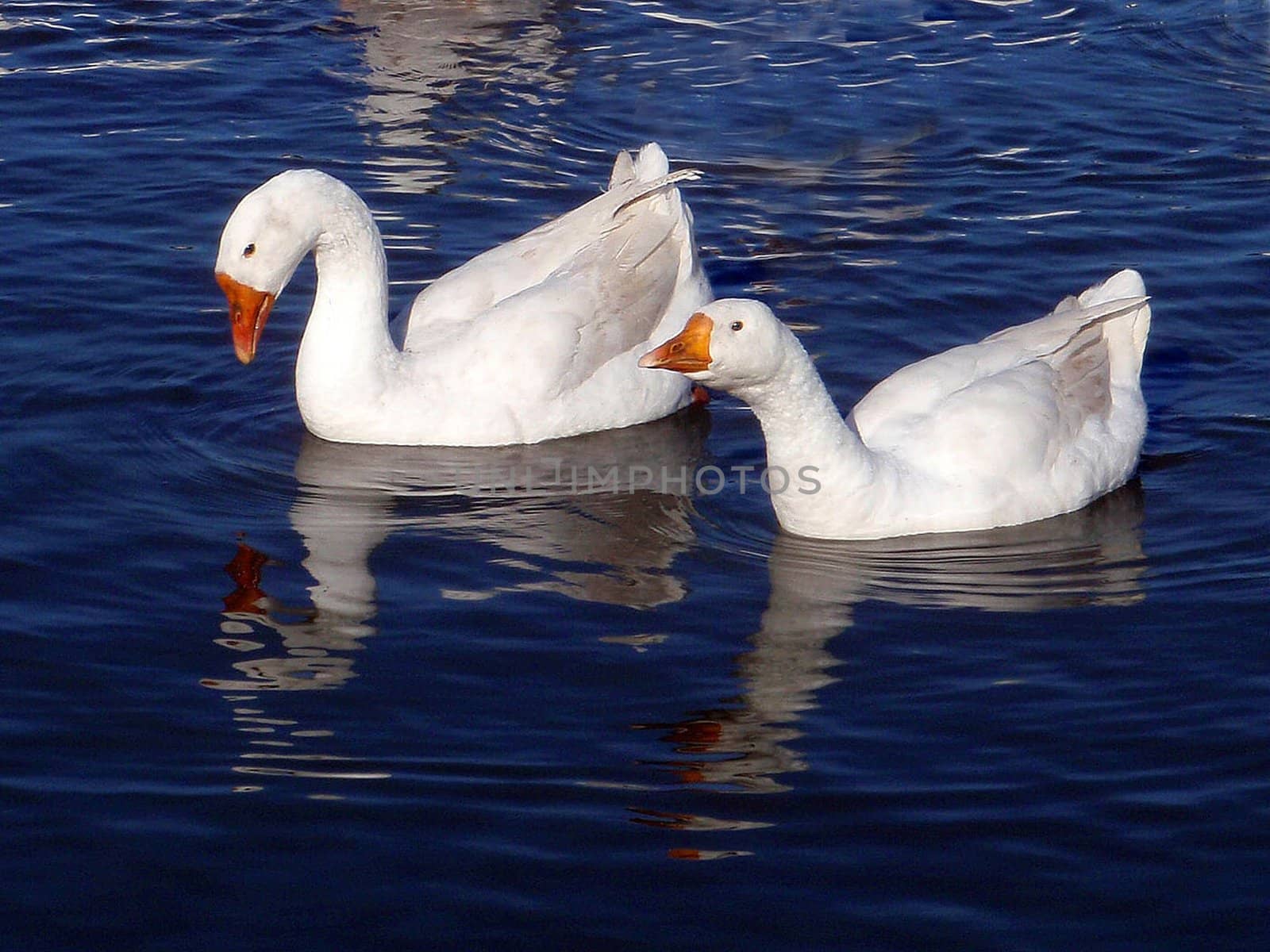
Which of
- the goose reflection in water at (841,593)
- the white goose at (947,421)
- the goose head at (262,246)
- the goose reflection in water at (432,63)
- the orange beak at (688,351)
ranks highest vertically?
the goose reflection in water at (432,63)

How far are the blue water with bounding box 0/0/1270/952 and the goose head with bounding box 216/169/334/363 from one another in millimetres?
639

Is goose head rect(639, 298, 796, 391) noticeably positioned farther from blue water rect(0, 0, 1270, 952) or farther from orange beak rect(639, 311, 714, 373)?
blue water rect(0, 0, 1270, 952)

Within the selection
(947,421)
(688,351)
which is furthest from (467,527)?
(947,421)

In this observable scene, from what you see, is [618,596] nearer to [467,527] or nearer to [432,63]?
[467,527]

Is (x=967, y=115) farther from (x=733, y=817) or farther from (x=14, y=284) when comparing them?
(x=733, y=817)

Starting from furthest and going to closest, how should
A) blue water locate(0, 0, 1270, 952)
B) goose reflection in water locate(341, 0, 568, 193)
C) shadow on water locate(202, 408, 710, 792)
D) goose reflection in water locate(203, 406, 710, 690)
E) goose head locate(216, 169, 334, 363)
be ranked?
goose reflection in water locate(341, 0, 568, 193), goose head locate(216, 169, 334, 363), goose reflection in water locate(203, 406, 710, 690), shadow on water locate(202, 408, 710, 792), blue water locate(0, 0, 1270, 952)

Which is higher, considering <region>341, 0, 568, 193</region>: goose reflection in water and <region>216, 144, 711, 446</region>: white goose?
<region>341, 0, 568, 193</region>: goose reflection in water

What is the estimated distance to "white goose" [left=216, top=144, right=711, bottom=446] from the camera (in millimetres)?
9141

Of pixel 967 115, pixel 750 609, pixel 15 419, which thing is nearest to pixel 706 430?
pixel 750 609

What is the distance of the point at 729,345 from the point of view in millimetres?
7746

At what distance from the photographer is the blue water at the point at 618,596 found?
5906 millimetres

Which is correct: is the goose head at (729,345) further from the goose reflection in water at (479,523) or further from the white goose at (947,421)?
the goose reflection in water at (479,523)

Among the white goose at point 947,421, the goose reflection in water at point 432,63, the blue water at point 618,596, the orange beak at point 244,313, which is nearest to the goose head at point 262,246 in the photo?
the orange beak at point 244,313

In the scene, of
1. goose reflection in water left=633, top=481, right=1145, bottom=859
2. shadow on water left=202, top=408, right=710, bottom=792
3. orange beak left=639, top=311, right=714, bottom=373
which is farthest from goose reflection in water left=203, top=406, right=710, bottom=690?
orange beak left=639, top=311, right=714, bottom=373
